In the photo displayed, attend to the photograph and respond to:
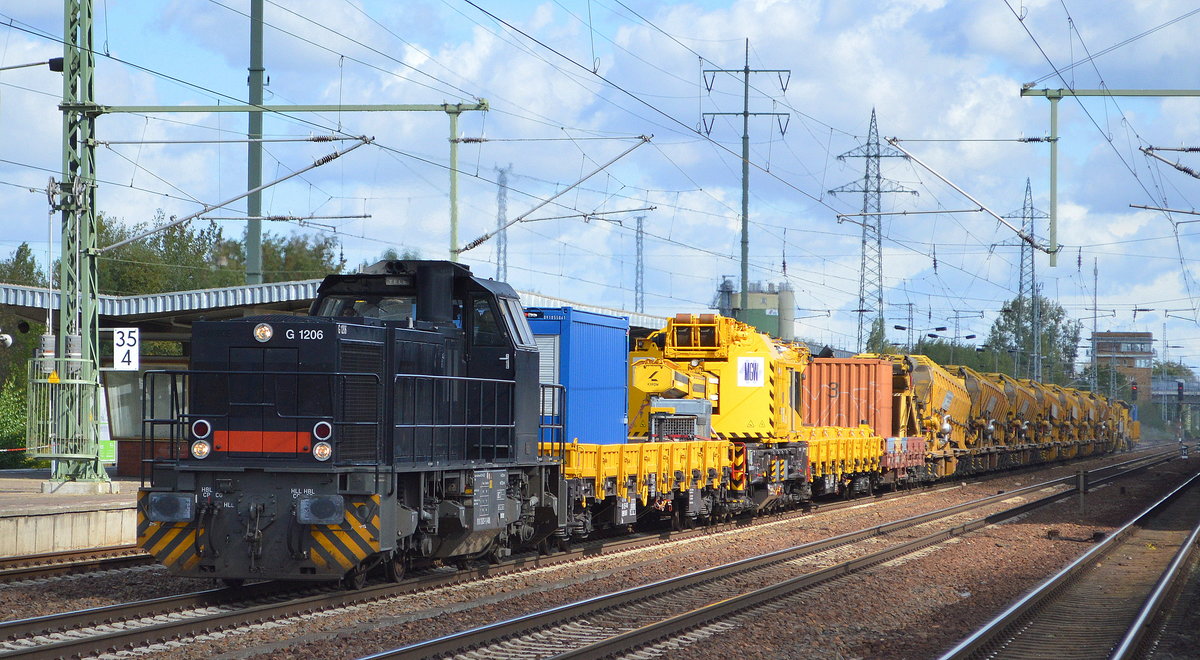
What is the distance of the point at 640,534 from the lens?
1803cm

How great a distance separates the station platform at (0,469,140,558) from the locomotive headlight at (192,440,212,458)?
4431mm

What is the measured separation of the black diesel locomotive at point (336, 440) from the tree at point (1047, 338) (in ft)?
286

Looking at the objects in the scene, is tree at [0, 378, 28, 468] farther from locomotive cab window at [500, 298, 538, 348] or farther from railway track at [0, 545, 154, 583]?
locomotive cab window at [500, 298, 538, 348]

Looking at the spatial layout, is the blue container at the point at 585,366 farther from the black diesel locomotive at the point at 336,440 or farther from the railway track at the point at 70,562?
the railway track at the point at 70,562

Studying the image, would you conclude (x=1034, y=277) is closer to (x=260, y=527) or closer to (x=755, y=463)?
(x=755, y=463)

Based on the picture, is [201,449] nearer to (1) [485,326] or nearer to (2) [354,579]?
(2) [354,579]

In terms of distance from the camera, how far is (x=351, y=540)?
412 inches

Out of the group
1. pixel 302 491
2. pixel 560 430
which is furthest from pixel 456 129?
pixel 302 491

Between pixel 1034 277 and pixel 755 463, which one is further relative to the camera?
pixel 1034 277

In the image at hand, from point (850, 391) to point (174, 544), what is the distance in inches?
807

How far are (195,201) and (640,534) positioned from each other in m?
10.7

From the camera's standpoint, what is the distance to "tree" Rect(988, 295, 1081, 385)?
9962 cm

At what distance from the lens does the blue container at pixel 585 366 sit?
14242 millimetres

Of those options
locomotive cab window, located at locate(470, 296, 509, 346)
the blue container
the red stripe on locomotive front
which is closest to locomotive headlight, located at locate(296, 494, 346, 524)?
the red stripe on locomotive front
